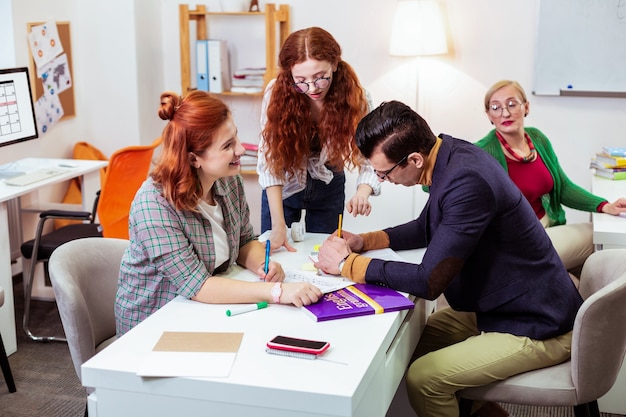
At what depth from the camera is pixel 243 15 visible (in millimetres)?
4887

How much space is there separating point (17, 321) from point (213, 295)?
7.35 feet

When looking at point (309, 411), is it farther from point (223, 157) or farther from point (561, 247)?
point (561, 247)

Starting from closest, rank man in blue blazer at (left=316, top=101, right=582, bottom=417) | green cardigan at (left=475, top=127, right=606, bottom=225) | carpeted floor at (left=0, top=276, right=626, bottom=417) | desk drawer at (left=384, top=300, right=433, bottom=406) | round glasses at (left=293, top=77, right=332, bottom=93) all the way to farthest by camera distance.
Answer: desk drawer at (left=384, top=300, right=433, bottom=406) < man in blue blazer at (left=316, top=101, right=582, bottom=417) < round glasses at (left=293, top=77, right=332, bottom=93) < carpeted floor at (left=0, top=276, right=626, bottom=417) < green cardigan at (left=475, top=127, right=606, bottom=225)

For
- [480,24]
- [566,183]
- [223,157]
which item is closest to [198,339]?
[223,157]

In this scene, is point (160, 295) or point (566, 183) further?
point (566, 183)

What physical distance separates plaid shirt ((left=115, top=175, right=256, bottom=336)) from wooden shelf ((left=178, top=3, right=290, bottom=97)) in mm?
2670

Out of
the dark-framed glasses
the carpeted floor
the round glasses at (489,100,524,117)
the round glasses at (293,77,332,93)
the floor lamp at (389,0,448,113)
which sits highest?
the floor lamp at (389,0,448,113)

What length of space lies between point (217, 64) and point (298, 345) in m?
3.35

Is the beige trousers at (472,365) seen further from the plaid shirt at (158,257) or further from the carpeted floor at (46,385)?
the carpeted floor at (46,385)

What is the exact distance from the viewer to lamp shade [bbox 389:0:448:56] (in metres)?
4.36

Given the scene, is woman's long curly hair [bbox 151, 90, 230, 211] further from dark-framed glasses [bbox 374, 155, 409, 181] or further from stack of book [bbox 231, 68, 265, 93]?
stack of book [bbox 231, 68, 265, 93]

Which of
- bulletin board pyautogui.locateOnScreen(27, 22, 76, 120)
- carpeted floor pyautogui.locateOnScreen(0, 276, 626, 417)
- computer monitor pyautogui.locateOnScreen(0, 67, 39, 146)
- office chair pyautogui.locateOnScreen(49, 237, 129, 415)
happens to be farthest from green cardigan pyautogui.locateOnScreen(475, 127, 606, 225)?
bulletin board pyautogui.locateOnScreen(27, 22, 76, 120)

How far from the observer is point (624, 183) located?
358 cm

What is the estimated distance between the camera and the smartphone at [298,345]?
1667mm
